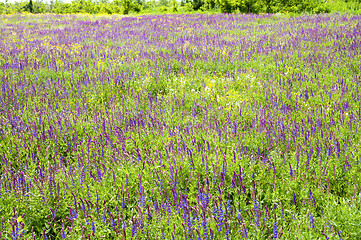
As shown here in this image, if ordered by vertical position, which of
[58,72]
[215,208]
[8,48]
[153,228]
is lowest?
[153,228]

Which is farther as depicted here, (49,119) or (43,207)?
(49,119)

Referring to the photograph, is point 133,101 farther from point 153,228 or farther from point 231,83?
point 153,228

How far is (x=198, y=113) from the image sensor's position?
4.12m

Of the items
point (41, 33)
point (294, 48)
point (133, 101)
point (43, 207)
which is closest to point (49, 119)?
point (133, 101)

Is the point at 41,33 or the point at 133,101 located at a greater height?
the point at 41,33

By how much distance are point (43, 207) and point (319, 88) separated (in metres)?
4.31

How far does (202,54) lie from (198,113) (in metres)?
3.71

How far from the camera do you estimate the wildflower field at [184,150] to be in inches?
78.5

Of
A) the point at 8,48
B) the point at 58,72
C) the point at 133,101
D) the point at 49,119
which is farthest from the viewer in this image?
the point at 8,48

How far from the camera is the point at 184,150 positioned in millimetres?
2809

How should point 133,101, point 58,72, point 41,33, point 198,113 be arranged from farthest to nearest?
point 41,33
point 58,72
point 133,101
point 198,113

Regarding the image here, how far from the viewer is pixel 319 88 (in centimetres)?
446

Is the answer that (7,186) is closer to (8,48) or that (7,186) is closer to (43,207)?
(43,207)

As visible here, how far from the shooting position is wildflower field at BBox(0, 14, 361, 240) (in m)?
1.99
